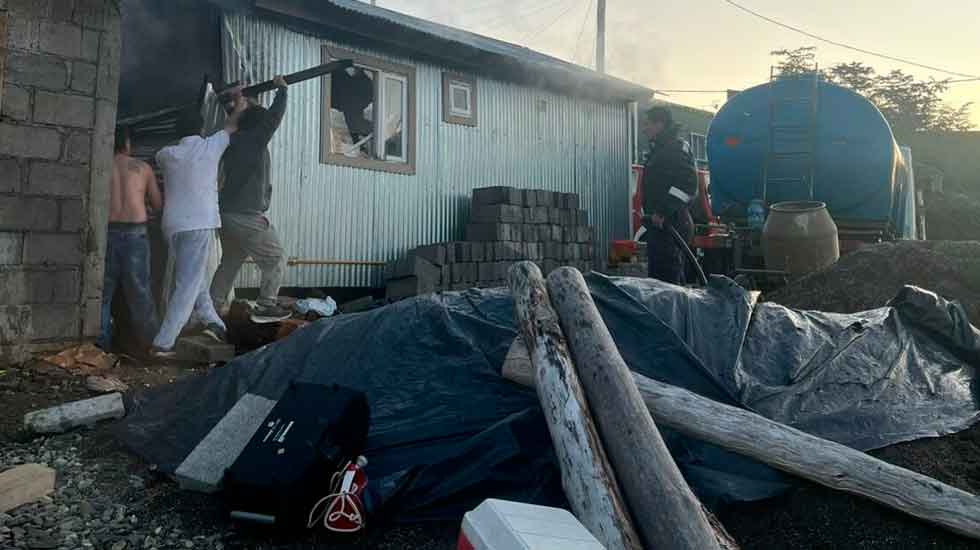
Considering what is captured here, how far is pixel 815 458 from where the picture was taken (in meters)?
3.13

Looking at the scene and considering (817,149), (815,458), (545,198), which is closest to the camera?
(815,458)

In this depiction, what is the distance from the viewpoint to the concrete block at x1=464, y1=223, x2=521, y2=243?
977 centimetres

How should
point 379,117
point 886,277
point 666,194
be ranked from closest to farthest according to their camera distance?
point 666,194
point 886,277
point 379,117

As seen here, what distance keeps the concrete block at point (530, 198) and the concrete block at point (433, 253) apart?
163 centimetres

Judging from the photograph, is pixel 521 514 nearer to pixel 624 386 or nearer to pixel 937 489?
pixel 624 386

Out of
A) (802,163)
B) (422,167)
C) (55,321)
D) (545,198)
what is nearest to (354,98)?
(422,167)

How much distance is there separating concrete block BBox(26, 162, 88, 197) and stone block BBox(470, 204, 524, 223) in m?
5.10

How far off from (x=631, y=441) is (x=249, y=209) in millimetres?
5579

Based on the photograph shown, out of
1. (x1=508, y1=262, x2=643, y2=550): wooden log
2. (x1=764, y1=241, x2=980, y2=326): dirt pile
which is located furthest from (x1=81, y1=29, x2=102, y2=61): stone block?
(x1=764, y1=241, x2=980, y2=326): dirt pile

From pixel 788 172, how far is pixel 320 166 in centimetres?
657

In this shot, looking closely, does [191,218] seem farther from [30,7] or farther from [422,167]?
[422,167]

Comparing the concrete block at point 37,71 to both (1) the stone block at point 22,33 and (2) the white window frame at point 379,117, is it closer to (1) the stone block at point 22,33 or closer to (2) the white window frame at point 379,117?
(1) the stone block at point 22,33

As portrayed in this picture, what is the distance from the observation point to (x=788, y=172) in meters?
10.5

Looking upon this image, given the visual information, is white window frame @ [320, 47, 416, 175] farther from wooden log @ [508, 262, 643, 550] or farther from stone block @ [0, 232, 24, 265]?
wooden log @ [508, 262, 643, 550]
